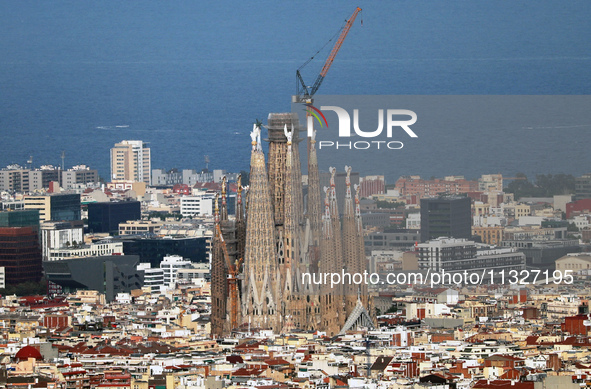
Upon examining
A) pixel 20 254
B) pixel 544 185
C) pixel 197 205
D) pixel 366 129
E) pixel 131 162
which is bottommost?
pixel 20 254

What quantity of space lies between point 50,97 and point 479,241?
8952 centimetres

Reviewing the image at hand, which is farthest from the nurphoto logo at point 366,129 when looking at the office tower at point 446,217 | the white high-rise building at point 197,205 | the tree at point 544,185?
the white high-rise building at point 197,205

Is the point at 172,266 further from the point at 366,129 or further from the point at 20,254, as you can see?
the point at 366,129

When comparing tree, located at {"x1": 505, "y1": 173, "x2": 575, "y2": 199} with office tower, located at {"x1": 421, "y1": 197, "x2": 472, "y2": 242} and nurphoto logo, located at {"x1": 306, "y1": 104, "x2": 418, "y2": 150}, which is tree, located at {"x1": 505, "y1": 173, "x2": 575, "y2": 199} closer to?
office tower, located at {"x1": 421, "y1": 197, "x2": 472, "y2": 242}

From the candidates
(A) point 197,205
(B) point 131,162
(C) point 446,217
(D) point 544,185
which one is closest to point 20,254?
(C) point 446,217

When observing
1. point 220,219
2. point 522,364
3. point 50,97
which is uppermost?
point 50,97

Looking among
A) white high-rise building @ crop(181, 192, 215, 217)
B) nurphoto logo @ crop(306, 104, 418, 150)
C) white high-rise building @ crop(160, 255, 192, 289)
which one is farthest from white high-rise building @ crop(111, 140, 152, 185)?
nurphoto logo @ crop(306, 104, 418, 150)

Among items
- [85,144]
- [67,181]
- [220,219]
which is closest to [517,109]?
[220,219]

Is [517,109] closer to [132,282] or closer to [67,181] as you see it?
[132,282]

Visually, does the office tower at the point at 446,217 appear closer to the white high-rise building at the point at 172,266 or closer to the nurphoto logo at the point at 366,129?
the nurphoto logo at the point at 366,129

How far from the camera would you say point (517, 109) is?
207 feet

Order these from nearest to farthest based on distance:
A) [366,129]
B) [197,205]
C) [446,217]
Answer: [366,129] → [446,217] → [197,205]

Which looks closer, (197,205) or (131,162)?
(197,205)

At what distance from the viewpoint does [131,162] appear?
12850 cm
